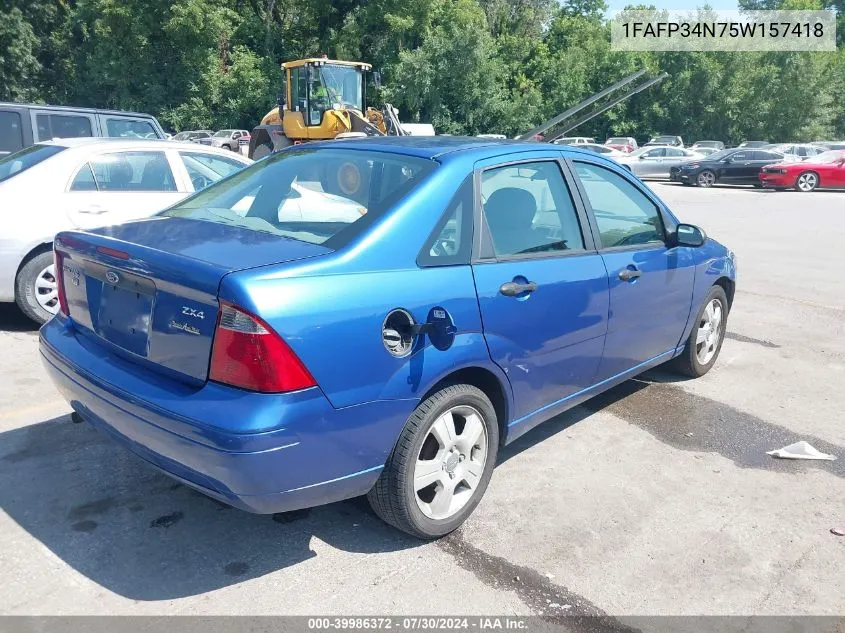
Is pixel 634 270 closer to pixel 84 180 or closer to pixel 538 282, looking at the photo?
pixel 538 282

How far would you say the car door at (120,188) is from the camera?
20.6 feet

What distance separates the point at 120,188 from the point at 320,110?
1267cm

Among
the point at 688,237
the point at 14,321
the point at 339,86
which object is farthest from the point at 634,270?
the point at 339,86

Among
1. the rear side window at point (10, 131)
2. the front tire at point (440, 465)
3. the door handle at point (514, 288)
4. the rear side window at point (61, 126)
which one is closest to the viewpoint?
the front tire at point (440, 465)

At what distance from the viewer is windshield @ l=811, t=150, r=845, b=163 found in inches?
968

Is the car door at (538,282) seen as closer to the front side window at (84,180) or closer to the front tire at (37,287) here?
the front tire at (37,287)

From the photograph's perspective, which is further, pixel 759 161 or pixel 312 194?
pixel 759 161

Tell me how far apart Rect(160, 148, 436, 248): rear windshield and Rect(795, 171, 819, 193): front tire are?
2465cm

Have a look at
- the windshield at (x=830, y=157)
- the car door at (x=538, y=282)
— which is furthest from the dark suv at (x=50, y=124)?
the windshield at (x=830, y=157)

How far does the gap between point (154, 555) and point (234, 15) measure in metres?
46.2

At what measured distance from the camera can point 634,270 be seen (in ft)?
13.9

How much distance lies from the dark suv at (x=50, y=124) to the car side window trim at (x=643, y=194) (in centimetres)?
709

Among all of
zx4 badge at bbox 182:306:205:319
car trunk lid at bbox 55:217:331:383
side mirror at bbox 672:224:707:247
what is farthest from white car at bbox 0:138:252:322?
side mirror at bbox 672:224:707:247

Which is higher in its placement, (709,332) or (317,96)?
(317,96)
